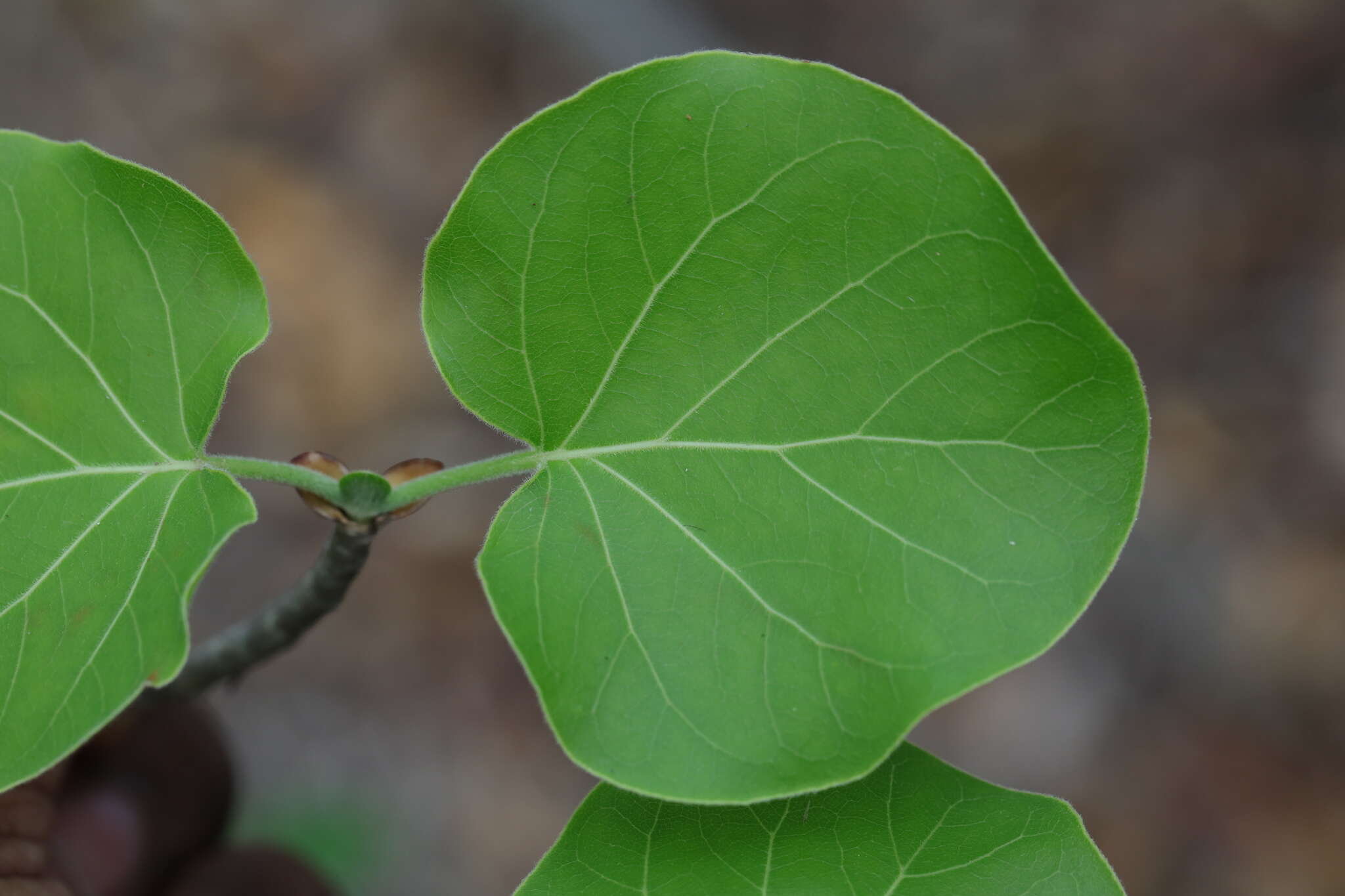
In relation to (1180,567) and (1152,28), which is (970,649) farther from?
(1152,28)

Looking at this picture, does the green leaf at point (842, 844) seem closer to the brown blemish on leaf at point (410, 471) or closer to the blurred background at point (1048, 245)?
the brown blemish on leaf at point (410, 471)

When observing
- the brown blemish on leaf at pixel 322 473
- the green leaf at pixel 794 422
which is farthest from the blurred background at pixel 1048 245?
the green leaf at pixel 794 422

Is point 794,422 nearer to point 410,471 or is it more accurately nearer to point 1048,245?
point 410,471

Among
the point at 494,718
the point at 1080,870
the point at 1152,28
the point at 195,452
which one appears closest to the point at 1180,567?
the point at 1152,28

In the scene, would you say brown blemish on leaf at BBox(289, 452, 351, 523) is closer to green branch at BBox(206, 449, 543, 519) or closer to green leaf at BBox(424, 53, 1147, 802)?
green branch at BBox(206, 449, 543, 519)

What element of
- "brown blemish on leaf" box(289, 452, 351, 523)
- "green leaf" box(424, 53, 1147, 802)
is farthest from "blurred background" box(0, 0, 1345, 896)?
"green leaf" box(424, 53, 1147, 802)
